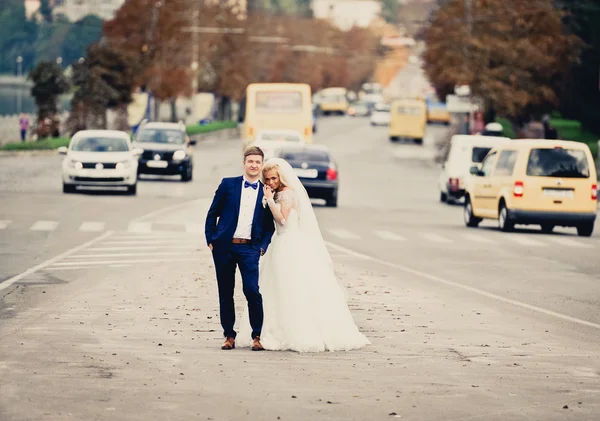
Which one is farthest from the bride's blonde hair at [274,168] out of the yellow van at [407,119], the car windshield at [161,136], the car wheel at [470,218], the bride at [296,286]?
the yellow van at [407,119]

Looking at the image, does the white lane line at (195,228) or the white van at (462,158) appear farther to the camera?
the white van at (462,158)

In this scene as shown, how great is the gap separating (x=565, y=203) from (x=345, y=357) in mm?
18486

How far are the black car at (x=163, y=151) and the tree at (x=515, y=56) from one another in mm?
23777

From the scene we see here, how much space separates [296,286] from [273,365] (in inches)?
46.0

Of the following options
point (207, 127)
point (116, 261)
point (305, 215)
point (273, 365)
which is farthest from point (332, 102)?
point (273, 365)

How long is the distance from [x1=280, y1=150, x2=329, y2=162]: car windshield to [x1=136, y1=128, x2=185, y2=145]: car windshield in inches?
366

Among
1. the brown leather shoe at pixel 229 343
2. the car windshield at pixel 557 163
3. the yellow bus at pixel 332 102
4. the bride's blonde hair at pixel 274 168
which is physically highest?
the bride's blonde hair at pixel 274 168

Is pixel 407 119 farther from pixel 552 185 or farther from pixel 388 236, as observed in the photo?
pixel 388 236

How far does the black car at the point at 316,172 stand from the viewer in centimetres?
3772

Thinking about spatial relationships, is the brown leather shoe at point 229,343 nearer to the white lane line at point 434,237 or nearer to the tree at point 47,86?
the white lane line at point 434,237

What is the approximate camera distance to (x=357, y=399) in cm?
988

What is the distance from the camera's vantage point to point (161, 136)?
1873 inches

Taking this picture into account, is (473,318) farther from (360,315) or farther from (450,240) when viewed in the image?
(450,240)

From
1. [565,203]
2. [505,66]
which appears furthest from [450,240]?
[505,66]
